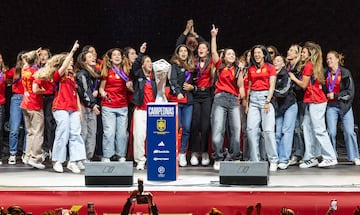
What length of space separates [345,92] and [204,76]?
180 centimetres

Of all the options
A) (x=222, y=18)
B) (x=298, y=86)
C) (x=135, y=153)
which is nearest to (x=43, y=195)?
(x=135, y=153)

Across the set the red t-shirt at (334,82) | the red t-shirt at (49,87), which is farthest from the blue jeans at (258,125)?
the red t-shirt at (49,87)

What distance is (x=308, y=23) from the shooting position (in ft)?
34.5

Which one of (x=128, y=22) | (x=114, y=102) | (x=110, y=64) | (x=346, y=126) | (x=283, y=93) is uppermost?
(x=128, y=22)

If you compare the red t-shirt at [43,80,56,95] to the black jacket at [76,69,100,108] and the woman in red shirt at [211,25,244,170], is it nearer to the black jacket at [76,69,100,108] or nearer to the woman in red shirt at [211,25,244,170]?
the black jacket at [76,69,100,108]

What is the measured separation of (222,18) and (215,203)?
4.94m

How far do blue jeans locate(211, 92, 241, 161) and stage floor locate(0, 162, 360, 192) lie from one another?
1.14 feet

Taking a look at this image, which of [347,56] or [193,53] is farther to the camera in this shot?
[347,56]

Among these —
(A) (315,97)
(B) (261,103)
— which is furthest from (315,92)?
(B) (261,103)

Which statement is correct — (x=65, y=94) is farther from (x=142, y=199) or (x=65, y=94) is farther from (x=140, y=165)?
(x=142, y=199)

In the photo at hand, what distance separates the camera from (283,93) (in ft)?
27.7

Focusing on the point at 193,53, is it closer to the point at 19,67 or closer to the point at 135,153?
the point at 135,153

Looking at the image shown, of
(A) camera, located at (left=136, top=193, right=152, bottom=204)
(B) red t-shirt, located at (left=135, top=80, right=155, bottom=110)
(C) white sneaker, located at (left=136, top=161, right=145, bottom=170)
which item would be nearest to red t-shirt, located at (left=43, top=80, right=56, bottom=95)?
(B) red t-shirt, located at (left=135, top=80, right=155, bottom=110)

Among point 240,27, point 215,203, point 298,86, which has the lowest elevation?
point 215,203
